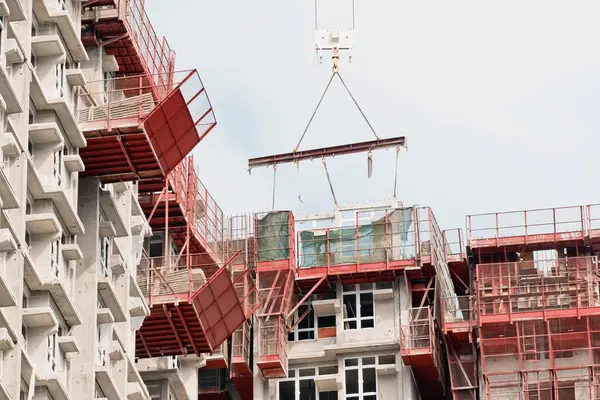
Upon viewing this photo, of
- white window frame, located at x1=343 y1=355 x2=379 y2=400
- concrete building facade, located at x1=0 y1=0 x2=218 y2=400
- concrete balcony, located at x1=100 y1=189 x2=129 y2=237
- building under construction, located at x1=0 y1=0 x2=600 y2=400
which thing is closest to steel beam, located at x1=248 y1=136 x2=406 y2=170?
building under construction, located at x1=0 y1=0 x2=600 y2=400

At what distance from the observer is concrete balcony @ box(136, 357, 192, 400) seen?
93.6m

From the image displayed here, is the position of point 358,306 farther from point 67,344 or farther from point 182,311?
point 67,344

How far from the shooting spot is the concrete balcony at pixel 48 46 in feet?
238

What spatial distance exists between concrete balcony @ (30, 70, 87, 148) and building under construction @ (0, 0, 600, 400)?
8cm

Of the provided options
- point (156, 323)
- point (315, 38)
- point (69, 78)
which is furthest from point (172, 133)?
point (315, 38)

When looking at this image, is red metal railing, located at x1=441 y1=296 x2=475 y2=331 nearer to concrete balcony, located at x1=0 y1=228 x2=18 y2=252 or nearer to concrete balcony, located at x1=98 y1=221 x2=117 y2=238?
concrete balcony, located at x1=98 y1=221 x2=117 y2=238

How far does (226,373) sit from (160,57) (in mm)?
29951

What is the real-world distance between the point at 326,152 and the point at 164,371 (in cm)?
3020

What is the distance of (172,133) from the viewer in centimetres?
7825

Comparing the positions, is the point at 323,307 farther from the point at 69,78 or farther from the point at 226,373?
the point at 69,78

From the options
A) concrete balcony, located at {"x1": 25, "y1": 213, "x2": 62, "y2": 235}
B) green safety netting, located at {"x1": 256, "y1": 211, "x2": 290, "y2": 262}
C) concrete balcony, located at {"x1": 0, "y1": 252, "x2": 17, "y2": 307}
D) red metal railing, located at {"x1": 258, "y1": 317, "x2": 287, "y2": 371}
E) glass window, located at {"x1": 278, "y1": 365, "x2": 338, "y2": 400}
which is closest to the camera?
concrete balcony, located at {"x1": 0, "y1": 252, "x2": 17, "y2": 307}

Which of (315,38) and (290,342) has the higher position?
(315,38)

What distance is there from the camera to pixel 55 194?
71.2m

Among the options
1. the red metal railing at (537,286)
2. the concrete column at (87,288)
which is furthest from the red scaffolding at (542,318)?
the concrete column at (87,288)
